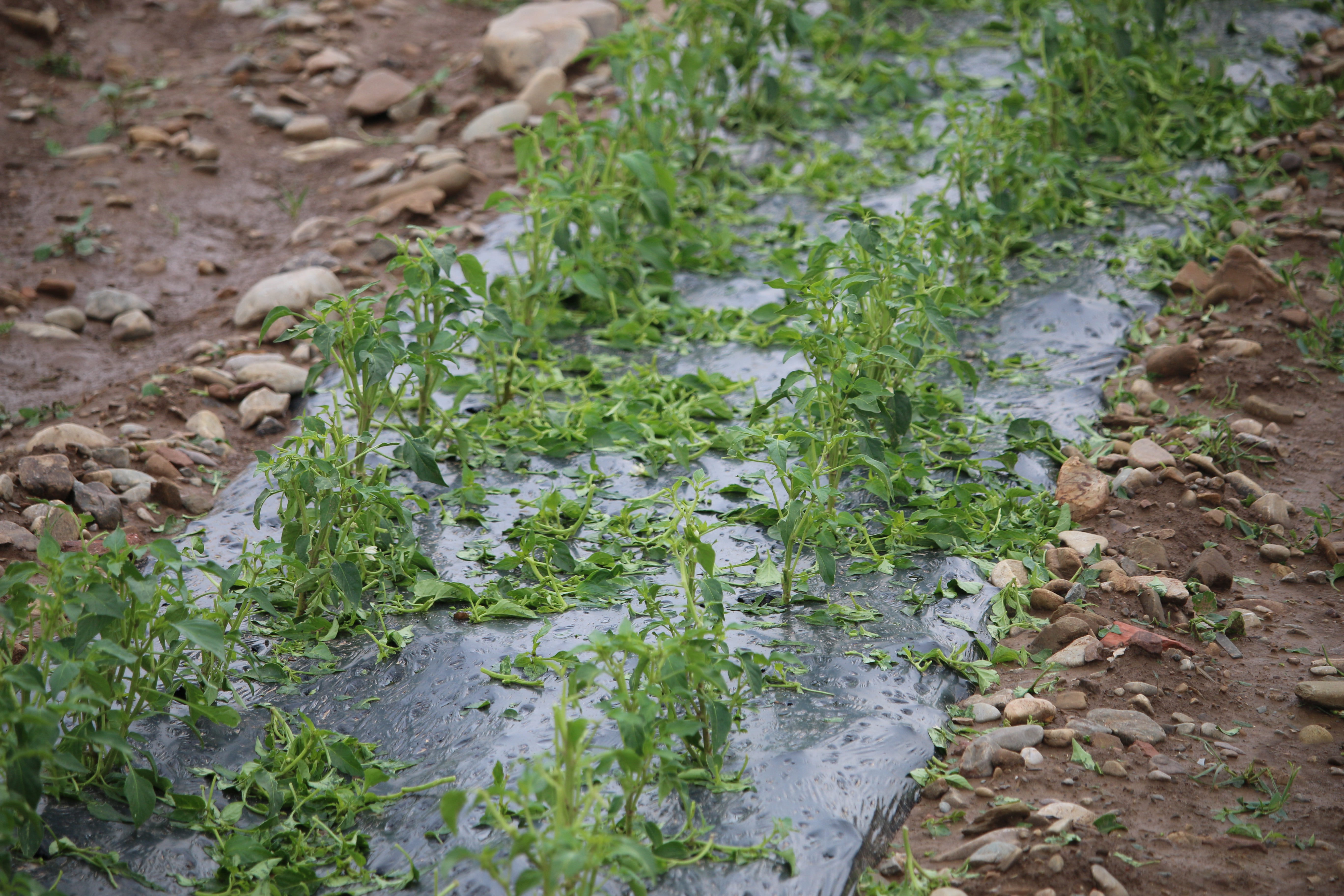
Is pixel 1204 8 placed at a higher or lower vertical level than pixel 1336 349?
higher

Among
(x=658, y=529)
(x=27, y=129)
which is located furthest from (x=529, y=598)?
(x=27, y=129)

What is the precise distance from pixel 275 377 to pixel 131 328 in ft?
2.63

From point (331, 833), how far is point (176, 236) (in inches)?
135

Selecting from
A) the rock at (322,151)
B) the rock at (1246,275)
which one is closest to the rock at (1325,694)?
the rock at (1246,275)

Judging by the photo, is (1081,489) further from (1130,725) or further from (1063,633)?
(1130,725)

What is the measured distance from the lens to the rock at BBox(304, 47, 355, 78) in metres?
5.71

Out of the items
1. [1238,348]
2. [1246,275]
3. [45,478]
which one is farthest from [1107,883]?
[45,478]

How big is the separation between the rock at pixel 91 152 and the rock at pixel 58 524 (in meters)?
2.90

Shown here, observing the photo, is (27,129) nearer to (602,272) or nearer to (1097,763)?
(602,272)

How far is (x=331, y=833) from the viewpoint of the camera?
1.95 meters

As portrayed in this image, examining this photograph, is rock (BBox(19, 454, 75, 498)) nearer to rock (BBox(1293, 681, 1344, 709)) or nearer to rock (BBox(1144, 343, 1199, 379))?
rock (BBox(1293, 681, 1344, 709))

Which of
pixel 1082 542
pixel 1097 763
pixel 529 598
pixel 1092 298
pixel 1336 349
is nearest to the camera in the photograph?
pixel 1097 763

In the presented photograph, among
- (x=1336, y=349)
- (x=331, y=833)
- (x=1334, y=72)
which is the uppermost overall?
(x=1334, y=72)

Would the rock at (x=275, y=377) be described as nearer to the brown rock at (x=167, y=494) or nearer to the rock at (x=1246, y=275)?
the brown rock at (x=167, y=494)
